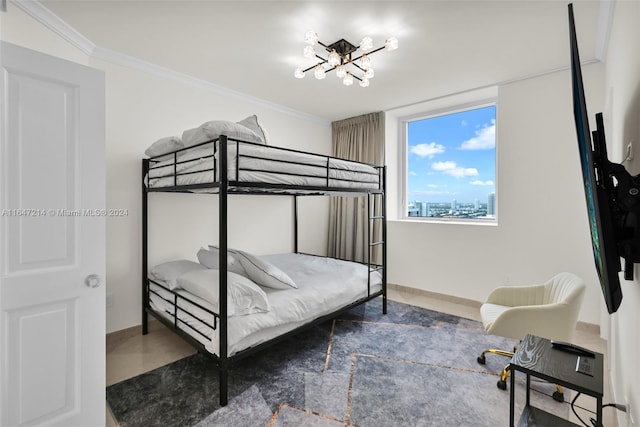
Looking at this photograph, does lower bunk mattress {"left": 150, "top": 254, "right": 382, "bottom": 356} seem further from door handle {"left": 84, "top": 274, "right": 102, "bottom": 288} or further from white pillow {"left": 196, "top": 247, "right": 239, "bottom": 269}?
door handle {"left": 84, "top": 274, "right": 102, "bottom": 288}

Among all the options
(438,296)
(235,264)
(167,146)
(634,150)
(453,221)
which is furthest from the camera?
(453,221)

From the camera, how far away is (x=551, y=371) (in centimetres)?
124

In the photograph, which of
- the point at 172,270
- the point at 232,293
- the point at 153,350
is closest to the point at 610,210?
the point at 232,293

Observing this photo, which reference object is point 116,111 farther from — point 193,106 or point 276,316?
point 276,316

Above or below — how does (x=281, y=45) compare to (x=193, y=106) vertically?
above

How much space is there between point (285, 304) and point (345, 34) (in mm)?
2062

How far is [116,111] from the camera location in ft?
8.79

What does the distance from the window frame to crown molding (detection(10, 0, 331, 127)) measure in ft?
5.67

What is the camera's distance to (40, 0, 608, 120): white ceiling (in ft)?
6.53

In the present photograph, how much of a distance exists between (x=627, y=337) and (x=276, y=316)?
189cm

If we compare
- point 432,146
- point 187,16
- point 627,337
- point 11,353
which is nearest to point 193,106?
point 187,16

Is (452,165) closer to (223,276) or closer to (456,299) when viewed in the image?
(456,299)

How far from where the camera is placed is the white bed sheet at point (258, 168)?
75.7 inches

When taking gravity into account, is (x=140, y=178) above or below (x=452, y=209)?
above
